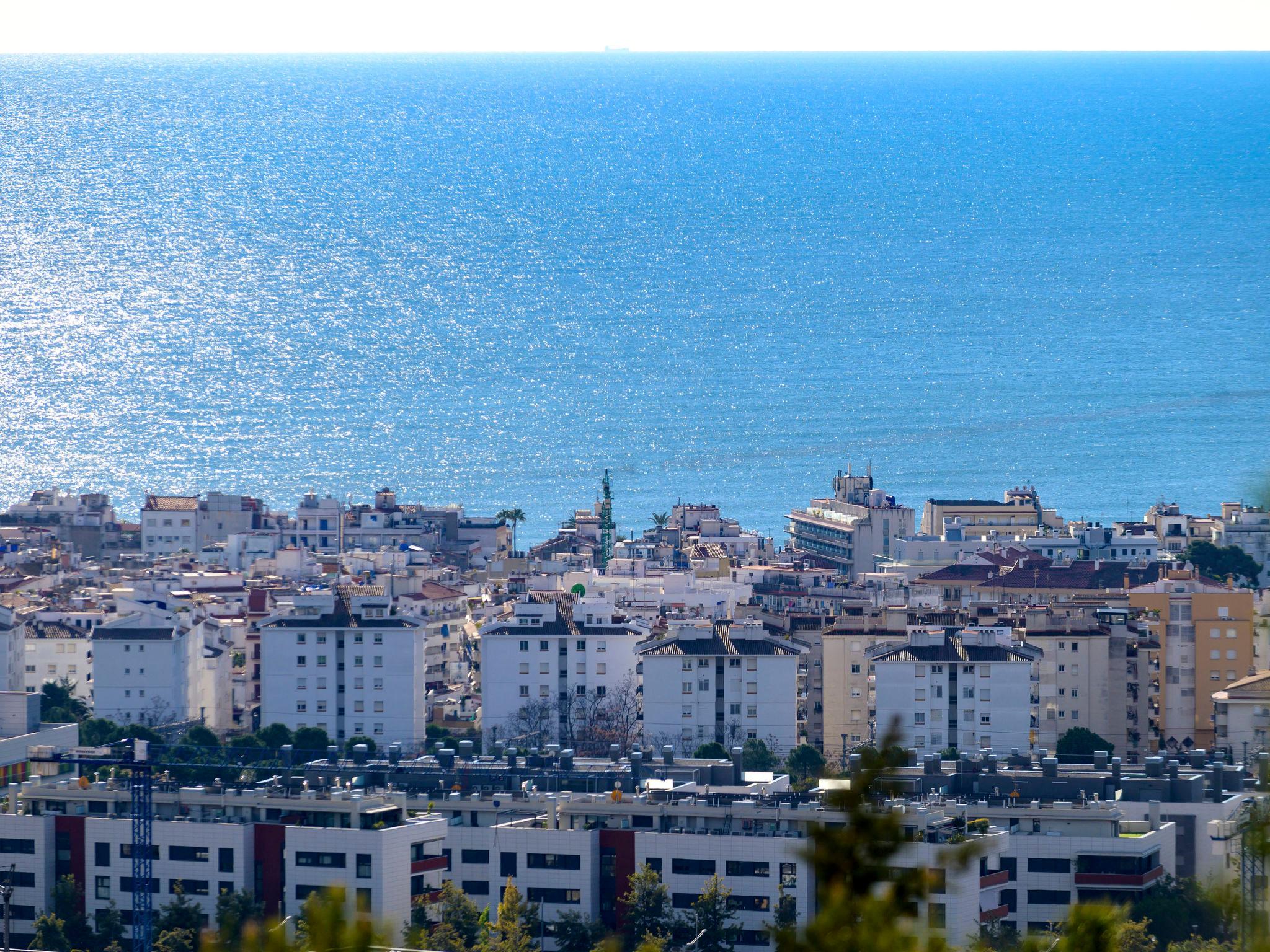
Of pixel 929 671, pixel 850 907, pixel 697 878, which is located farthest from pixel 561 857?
pixel 850 907

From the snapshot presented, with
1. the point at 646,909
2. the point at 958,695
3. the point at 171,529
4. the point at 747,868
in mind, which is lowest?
the point at 646,909

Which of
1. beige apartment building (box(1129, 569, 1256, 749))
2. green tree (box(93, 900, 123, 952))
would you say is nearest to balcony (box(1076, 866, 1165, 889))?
green tree (box(93, 900, 123, 952))

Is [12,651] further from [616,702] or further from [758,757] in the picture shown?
[758,757]

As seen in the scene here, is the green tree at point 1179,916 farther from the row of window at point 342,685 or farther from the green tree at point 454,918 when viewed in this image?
the row of window at point 342,685

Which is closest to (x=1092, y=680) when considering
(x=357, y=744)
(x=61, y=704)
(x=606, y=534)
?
(x=357, y=744)

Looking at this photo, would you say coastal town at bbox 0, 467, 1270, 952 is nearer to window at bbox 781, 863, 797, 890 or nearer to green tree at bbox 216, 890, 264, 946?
window at bbox 781, 863, 797, 890

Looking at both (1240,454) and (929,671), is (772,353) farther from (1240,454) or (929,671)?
(929,671)
